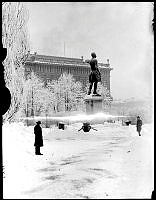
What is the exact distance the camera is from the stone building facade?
283ft

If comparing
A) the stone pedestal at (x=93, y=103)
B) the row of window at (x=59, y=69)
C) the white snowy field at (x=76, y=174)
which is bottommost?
the white snowy field at (x=76, y=174)

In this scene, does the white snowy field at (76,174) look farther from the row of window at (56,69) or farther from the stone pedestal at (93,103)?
the row of window at (56,69)

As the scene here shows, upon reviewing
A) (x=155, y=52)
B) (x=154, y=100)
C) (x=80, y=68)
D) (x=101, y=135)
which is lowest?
(x=101, y=135)

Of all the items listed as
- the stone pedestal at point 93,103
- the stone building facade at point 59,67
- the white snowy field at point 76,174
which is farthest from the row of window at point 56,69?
the white snowy field at point 76,174


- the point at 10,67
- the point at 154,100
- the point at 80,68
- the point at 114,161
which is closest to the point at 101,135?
the point at 10,67

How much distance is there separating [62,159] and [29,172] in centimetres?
248

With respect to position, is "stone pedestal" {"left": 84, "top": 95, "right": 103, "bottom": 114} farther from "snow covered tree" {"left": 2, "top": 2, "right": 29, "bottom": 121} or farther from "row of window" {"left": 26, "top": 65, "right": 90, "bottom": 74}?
"row of window" {"left": 26, "top": 65, "right": 90, "bottom": 74}

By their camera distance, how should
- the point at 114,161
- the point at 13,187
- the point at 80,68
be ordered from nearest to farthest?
the point at 13,187, the point at 114,161, the point at 80,68

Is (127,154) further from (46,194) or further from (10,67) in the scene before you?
(10,67)

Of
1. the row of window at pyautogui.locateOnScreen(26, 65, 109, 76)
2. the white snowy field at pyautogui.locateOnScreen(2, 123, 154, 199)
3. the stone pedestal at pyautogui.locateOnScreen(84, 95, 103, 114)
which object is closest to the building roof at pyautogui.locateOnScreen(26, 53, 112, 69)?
the row of window at pyautogui.locateOnScreen(26, 65, 109, 76)

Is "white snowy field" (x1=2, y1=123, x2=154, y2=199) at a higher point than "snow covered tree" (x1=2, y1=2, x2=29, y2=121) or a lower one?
lower

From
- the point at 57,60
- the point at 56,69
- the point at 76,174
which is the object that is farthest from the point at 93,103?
the point at 57,60

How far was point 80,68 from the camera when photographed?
309 ft

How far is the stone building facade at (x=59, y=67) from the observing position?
283ft
